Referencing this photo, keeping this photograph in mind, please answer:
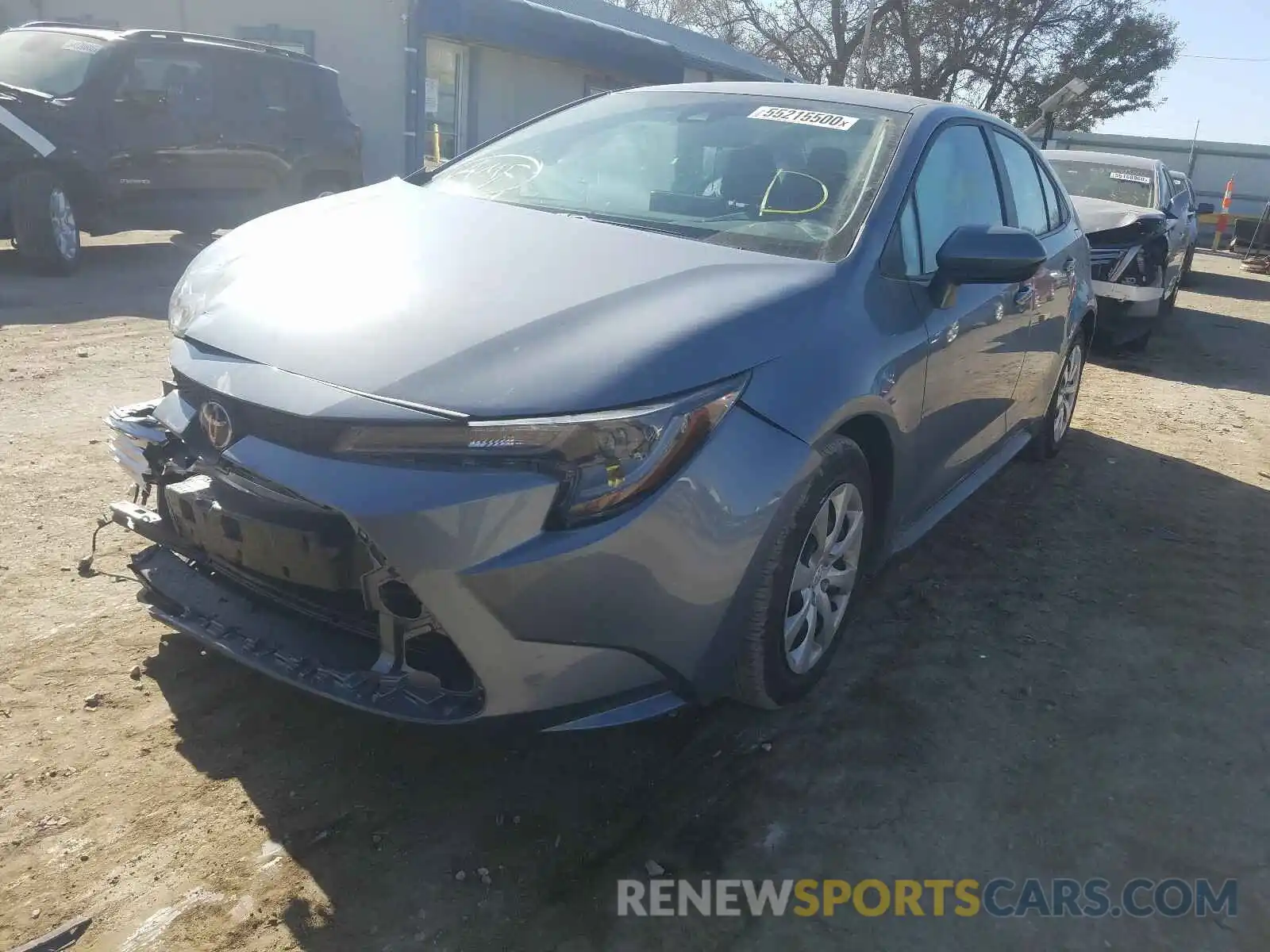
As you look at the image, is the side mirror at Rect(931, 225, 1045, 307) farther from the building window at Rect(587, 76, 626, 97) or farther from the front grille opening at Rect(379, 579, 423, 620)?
the building window at Rect(587, 76, 626, 97)

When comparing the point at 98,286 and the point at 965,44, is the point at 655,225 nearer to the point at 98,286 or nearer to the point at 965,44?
the point at 98,286

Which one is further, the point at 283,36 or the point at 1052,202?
the point at 283,36

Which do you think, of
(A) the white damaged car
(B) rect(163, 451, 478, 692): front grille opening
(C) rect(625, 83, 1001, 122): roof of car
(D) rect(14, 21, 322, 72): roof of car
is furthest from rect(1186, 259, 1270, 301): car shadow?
(B) rect(163, 451, 478, 692): front grille opening

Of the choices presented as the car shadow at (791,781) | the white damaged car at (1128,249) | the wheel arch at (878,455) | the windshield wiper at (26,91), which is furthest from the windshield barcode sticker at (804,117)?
the windshield wiper at (26,91)

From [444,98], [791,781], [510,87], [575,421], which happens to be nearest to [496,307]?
[575,421]

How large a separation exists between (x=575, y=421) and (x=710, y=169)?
5.20ft

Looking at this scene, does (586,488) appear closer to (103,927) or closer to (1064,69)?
(103,927)

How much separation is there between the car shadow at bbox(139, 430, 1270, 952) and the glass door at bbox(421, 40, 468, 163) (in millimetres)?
13581

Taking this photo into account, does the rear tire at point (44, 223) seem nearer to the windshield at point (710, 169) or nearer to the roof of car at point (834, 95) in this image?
the windshield at point (710, 169)

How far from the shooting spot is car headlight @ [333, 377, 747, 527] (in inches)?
81.7

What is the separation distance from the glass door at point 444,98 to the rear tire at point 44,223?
287 inches

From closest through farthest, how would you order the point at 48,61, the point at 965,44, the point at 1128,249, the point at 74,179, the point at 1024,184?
the point at 1024,184 < the point at 1128,249 < the point at 74,179 < the point at 48,61 < the point at 965,44

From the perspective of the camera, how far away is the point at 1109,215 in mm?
8797

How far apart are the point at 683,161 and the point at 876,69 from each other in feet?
A: 95.5
